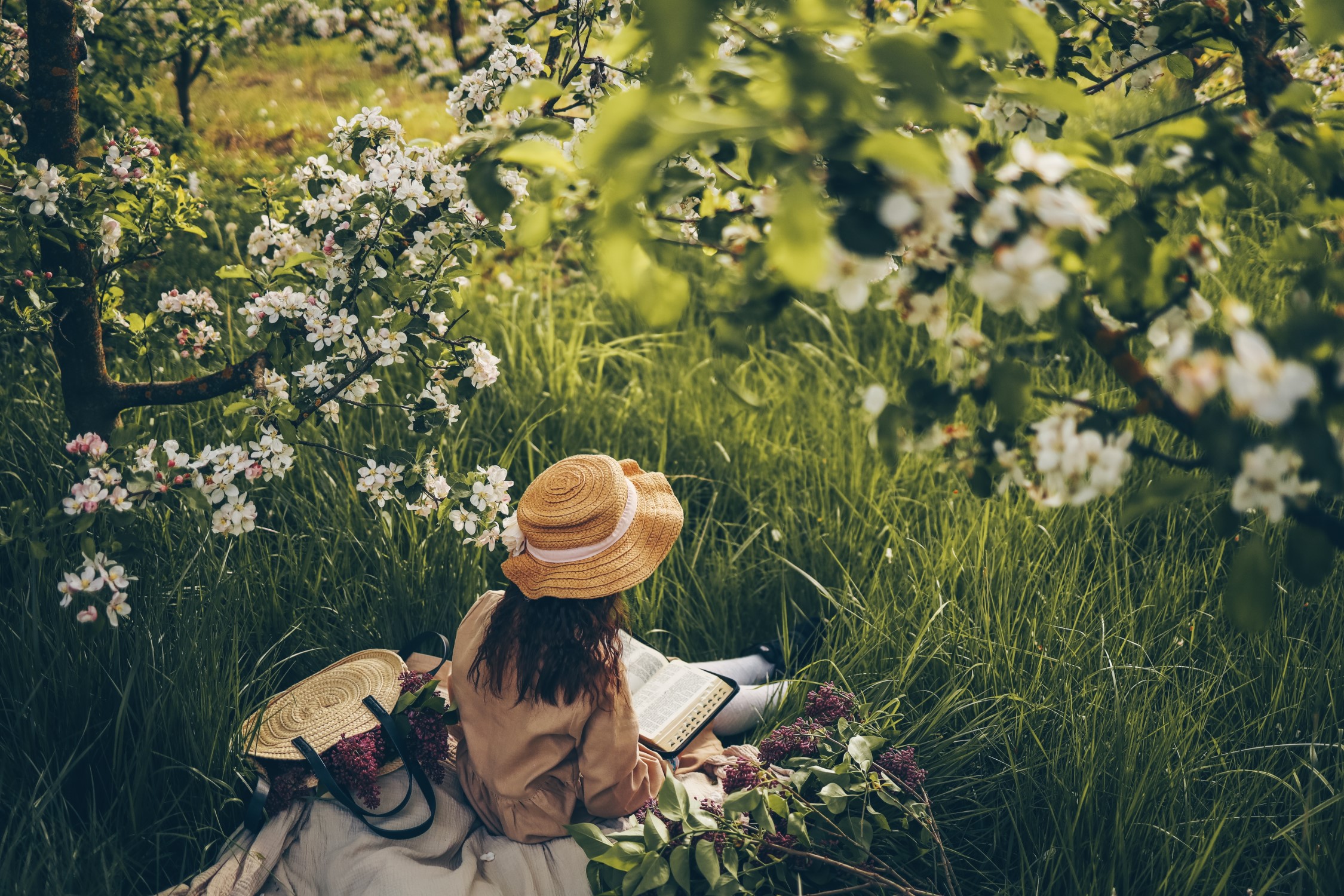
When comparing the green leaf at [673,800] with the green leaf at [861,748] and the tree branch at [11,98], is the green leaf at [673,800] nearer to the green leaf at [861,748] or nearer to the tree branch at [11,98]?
the green leaf at [861,748]

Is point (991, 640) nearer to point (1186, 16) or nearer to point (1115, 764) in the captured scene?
point (1115, 764)

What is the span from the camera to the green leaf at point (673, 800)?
1.67 metres

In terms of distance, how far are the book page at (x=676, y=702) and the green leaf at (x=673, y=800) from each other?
1.36ft

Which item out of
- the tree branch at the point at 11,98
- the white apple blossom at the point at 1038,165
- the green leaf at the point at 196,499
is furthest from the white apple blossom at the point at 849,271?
the tree branch at the point at 11,98

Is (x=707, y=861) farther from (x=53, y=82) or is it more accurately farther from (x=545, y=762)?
(x=53, y=82)

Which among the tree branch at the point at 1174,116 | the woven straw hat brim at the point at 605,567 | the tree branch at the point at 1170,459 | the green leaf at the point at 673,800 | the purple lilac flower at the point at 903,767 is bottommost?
the purple lilac flower at the point at 903,767

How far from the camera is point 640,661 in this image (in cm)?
242

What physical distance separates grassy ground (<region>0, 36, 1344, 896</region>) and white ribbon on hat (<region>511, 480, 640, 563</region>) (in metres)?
0.63

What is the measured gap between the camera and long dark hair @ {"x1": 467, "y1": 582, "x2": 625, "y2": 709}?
1847mm

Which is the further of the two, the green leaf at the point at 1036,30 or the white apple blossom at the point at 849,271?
the green leaf at the point at 1036,30

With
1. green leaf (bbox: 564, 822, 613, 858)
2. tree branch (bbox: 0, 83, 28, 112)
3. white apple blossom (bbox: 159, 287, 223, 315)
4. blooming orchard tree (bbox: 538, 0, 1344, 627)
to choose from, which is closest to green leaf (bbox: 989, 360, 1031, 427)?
blooming orchard tree (bbox: 538, 0, 1344, 627)

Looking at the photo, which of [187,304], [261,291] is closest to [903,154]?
[261,291]

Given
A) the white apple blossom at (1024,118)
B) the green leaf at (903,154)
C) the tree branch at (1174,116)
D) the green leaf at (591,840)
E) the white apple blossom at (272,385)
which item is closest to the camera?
the green leaf at (903,154)

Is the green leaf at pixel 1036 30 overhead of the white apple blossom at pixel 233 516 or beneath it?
overhead
